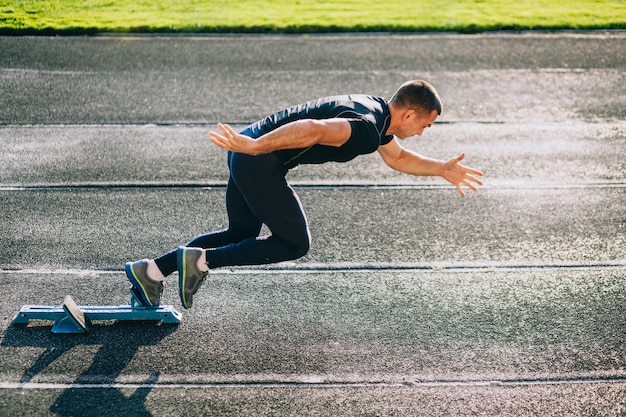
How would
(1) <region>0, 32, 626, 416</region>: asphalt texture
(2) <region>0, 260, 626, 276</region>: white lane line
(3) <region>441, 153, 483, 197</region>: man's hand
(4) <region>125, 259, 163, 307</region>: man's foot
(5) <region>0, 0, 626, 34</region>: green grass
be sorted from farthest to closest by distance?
(5) <region>0, 0, 626, 34</region>: green grass → (2) <region>0, 260, 626, 276</region>: white lane line → (3) <region>441, 153, 483, 197</region>: man's hand → (4) <region>125, 259, 163, 307</region>: man's foot → (1) <region>0, 32, 626, 416</region>: asphalt texture

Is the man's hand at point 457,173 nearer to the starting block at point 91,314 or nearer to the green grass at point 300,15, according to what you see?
the starting block at point 91,314

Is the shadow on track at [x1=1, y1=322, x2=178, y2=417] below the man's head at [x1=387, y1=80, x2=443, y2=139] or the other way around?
below

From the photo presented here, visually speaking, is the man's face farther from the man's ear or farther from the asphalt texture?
the asphalt texture

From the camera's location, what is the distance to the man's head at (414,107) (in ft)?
15.6

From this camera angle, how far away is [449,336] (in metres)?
5.46

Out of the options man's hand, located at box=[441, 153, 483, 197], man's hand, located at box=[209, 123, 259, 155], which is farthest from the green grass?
man's hand, located at box=[209, 123, 259, 155]

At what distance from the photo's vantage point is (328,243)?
6.73 metres

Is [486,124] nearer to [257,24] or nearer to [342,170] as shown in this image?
[342,170]

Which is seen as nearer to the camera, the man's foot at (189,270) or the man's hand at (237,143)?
the man's hand at (237,143)

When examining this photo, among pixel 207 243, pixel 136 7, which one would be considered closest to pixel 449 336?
pixel 207 243

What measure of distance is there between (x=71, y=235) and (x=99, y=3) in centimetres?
836

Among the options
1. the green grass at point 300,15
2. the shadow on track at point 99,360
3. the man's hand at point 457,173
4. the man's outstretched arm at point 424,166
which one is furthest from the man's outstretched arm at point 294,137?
the green grass at point 300,15

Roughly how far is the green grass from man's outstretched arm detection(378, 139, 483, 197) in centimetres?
764

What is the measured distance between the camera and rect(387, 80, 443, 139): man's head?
477cm
